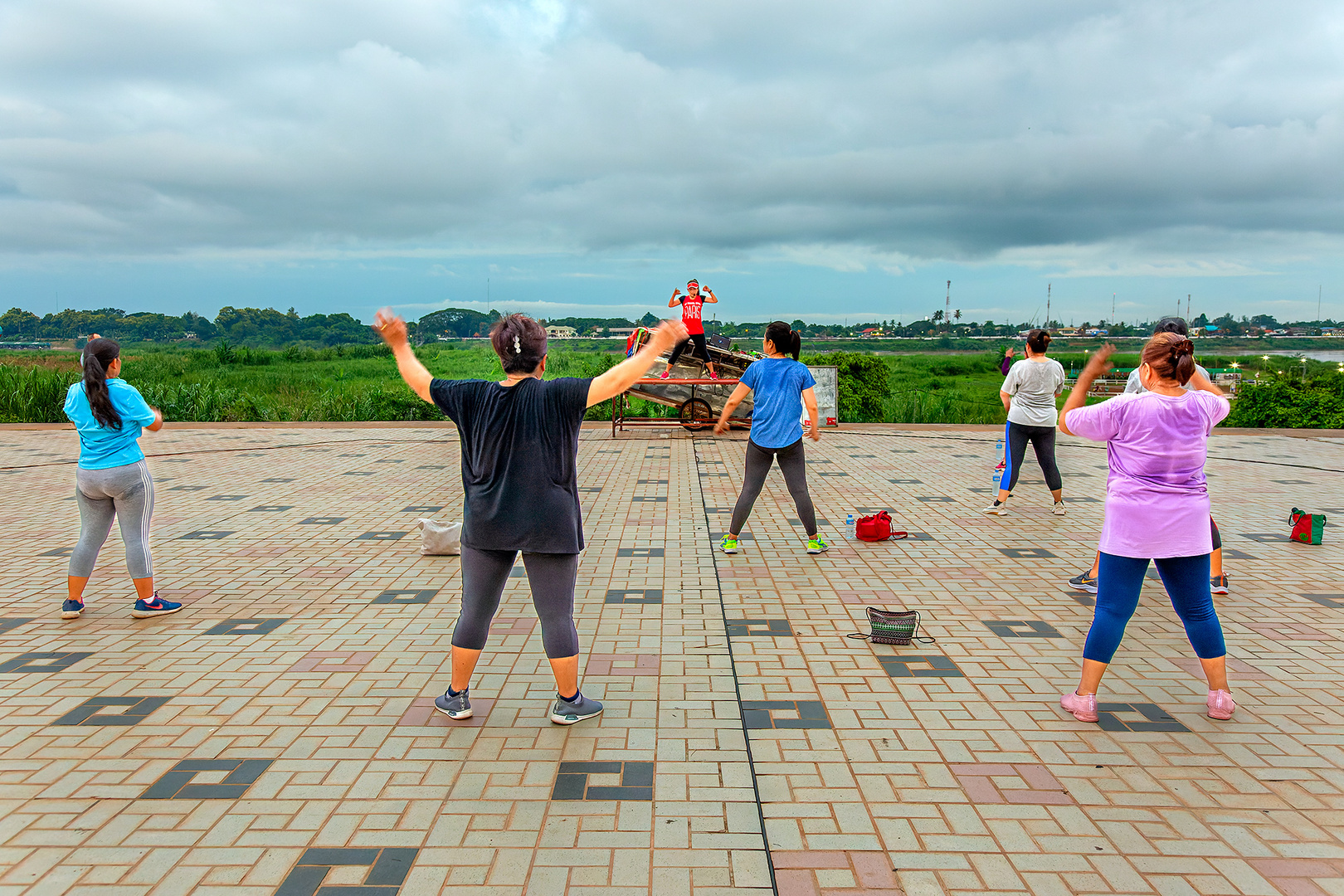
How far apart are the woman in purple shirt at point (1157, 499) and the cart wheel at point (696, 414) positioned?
40.0ft

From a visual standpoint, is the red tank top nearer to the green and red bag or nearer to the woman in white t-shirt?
the woman in white t-shirt

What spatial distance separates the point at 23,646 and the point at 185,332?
107 m

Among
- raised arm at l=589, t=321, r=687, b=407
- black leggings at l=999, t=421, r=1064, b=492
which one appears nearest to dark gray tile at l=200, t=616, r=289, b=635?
raised arm at l=589, t=321, r=687, b=407

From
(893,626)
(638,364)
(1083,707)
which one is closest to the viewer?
(638,364)

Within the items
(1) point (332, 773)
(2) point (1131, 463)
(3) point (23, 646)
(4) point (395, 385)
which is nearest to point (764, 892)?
(1) point (332, 773)

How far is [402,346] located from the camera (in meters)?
3.25

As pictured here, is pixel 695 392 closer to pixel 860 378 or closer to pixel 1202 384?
pixel 1202 384

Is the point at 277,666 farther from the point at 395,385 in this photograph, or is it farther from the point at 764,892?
the point at 395,385

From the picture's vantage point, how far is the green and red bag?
683 cm

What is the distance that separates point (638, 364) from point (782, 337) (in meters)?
3.44

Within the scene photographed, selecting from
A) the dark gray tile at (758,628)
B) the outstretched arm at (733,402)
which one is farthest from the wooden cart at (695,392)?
the dark gray tile at (758,628)

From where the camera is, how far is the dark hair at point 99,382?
4.56m

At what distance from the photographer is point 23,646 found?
451 centimetres

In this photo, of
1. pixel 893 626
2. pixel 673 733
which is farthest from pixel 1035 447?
pixel 673 733
